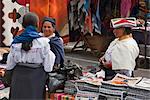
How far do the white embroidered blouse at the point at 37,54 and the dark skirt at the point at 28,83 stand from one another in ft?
0.22

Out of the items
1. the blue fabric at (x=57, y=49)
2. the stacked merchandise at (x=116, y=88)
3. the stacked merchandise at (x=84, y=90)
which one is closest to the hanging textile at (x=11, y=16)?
the blue fabric at (x=57, y=49)

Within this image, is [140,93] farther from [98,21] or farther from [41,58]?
[98,21]

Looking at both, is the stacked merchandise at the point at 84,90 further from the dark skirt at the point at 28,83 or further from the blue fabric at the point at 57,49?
the blue fabric at the point at 57,49

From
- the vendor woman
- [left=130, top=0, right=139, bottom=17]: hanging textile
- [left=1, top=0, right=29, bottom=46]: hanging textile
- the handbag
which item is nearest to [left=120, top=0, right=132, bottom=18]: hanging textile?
[left=130, top=0, right=139, bottom=17]: hanging textile

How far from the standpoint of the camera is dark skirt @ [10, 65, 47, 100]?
150 inches

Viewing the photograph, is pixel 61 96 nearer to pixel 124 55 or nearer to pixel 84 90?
pixel 84 90

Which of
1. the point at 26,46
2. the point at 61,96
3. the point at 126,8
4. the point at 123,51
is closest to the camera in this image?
the point at 26,46

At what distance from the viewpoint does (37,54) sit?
12.4ft

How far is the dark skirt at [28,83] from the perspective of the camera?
12.5ft

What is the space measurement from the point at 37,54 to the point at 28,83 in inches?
11.6

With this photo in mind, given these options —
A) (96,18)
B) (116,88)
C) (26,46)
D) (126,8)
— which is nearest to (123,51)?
(116,88)

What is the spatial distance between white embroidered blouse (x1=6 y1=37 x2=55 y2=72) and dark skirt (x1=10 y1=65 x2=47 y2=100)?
66 millimetres

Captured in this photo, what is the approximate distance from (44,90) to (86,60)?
344cm

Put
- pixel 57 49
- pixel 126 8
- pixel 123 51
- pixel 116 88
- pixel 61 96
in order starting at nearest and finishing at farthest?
pixel 116 88
pixel 61 96
pixel 123 51
pixel 57 49
pixel 126 8
